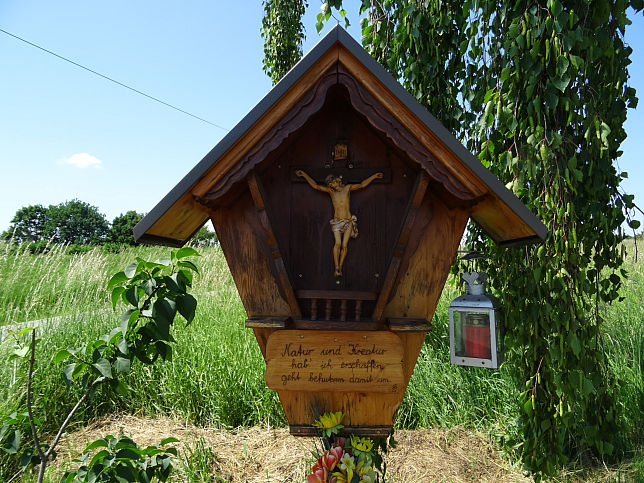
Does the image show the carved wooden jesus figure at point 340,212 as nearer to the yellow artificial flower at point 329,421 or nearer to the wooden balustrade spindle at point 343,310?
the wooden balustrade spindle at point 343,310

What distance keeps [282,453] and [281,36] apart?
261 inches

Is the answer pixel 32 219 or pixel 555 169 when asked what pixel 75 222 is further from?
pixel 555 169

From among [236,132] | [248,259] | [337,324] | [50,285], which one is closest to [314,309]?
[337,324]

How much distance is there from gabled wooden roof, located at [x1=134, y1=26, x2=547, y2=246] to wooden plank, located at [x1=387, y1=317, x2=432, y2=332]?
0.49 metres

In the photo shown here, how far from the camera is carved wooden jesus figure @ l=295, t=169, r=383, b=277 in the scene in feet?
4.99

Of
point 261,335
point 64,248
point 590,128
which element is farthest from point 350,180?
point 64,248

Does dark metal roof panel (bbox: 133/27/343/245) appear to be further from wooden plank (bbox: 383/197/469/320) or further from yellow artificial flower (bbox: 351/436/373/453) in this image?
yellow artificial flower (bbox: 351/436/373/453)

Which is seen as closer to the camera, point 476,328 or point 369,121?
point 369,121

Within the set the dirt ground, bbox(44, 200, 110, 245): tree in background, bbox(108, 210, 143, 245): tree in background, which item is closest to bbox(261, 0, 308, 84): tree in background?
the dirt ground

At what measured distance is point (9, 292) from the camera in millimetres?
4789

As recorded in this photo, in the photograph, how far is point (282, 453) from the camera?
9.70ft

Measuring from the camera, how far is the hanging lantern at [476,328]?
1.66m

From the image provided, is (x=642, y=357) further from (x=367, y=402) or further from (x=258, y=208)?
(x=258, y=208)

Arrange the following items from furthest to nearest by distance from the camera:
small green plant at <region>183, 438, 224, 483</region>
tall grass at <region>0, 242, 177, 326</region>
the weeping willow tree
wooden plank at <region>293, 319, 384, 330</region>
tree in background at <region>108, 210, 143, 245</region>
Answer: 1. tree in background at <region>108, 210, 143, 245</region>
2. tall grass at <region>0, 242, 177, 326</region>
3. small green plant at <region>183, 438, 224, 483</region>
4. the weeping willow tree
5. wooden plank at <region>293, 319, 384, 330</region>
